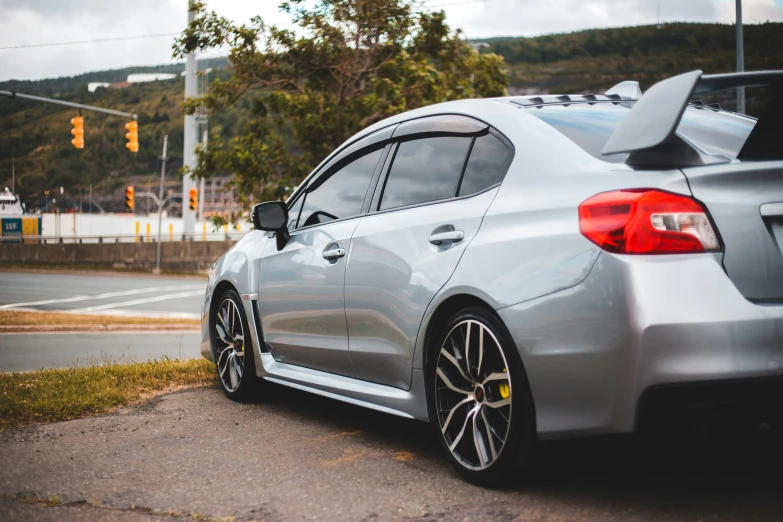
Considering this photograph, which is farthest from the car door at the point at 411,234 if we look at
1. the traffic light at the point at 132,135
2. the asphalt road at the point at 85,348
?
the traffic light at the point at 132,135

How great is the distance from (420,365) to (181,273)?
4640 centimetres

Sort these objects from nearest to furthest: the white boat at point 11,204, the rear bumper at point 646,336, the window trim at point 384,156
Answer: the rear bumper at point 646,336 < the window trim at point 384,156 < the white boat at point 11,204

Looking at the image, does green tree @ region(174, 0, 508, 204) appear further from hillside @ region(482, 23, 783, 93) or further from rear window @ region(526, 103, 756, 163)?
hillside @ region(482, 23, 783, 93)

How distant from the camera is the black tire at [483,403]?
11.3 ft

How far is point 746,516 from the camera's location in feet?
10.5

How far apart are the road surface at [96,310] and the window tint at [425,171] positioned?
16.7 feet

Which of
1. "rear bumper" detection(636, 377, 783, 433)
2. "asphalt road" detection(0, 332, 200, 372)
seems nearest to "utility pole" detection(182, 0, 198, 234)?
"asphalt road" detection(0, 332, 200, 372)

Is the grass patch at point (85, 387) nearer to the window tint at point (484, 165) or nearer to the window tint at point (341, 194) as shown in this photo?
the window tint at point (341, 194)

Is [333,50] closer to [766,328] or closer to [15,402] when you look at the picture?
[15,402]

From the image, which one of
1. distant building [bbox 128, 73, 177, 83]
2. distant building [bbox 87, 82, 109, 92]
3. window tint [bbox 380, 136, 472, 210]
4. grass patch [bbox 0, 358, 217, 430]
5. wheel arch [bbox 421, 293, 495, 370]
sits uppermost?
→ distant building [bbox 128, 73, 177, 83]

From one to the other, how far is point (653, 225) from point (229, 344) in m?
3.76

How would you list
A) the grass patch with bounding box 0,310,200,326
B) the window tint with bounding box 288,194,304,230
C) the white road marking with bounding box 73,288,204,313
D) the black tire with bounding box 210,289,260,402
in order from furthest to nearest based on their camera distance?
1. the white road marking with bounding box 73,288,204,313
2. the grass patch with bounding box 0,310,200,326
3. the black tire with bounding box 210,289,260,402
4. the window tint with bounding box 288,194,304,230

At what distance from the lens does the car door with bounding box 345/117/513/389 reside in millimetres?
3889

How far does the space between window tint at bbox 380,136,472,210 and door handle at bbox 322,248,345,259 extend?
1.08 ft
